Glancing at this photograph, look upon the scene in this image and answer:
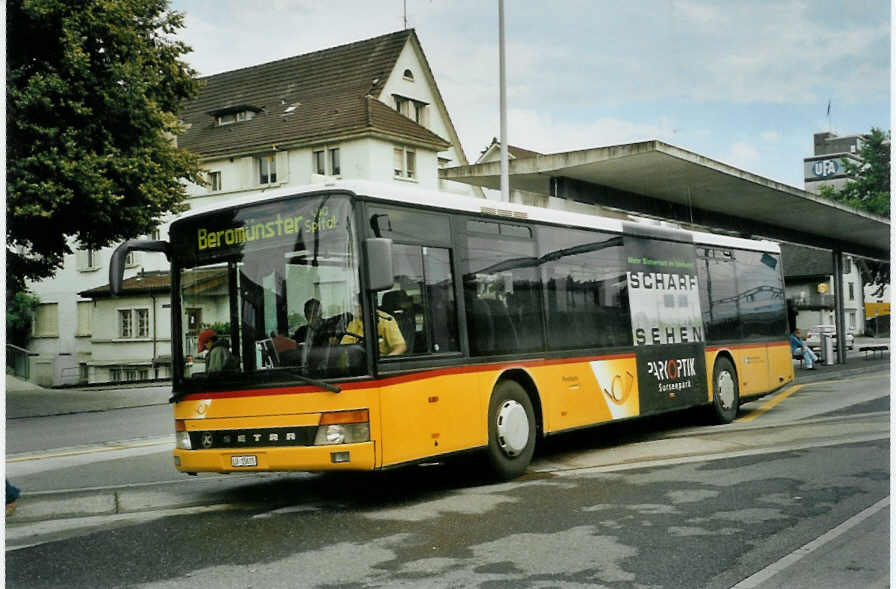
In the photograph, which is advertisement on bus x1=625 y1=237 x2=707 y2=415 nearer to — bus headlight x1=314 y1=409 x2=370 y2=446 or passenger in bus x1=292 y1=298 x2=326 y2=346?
bus headlight x1=314 y1=409 x2=370 y2=446

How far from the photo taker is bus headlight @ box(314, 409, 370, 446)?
8.41 metres

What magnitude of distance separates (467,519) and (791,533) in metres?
2.44

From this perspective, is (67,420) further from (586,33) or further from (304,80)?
(304,80)

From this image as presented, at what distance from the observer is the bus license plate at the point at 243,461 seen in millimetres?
8633

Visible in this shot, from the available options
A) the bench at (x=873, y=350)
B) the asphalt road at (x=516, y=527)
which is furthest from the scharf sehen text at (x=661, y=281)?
the bench at (x=873, y=350)

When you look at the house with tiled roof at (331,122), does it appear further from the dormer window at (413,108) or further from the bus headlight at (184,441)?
the bus headlight at (184,441)

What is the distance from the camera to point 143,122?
76.9 feet

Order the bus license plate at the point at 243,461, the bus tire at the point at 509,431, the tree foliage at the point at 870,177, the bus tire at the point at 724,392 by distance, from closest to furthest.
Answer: the bus license plate at the point at 243,461 < the bus tire at the point at 509,431 < the bus tire at the point at 724,392 < the tree foliage at the point at 870,177

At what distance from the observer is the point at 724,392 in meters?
15.6

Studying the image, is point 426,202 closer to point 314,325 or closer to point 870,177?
point 314,325

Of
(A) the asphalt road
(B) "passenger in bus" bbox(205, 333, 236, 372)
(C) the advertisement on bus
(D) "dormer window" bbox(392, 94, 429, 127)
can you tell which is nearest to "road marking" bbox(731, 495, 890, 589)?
(A) the asphalt road

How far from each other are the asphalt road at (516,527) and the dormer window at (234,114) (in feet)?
126

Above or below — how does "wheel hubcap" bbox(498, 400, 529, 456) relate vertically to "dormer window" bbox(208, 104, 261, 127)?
below

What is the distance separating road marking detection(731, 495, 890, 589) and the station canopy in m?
12.1
